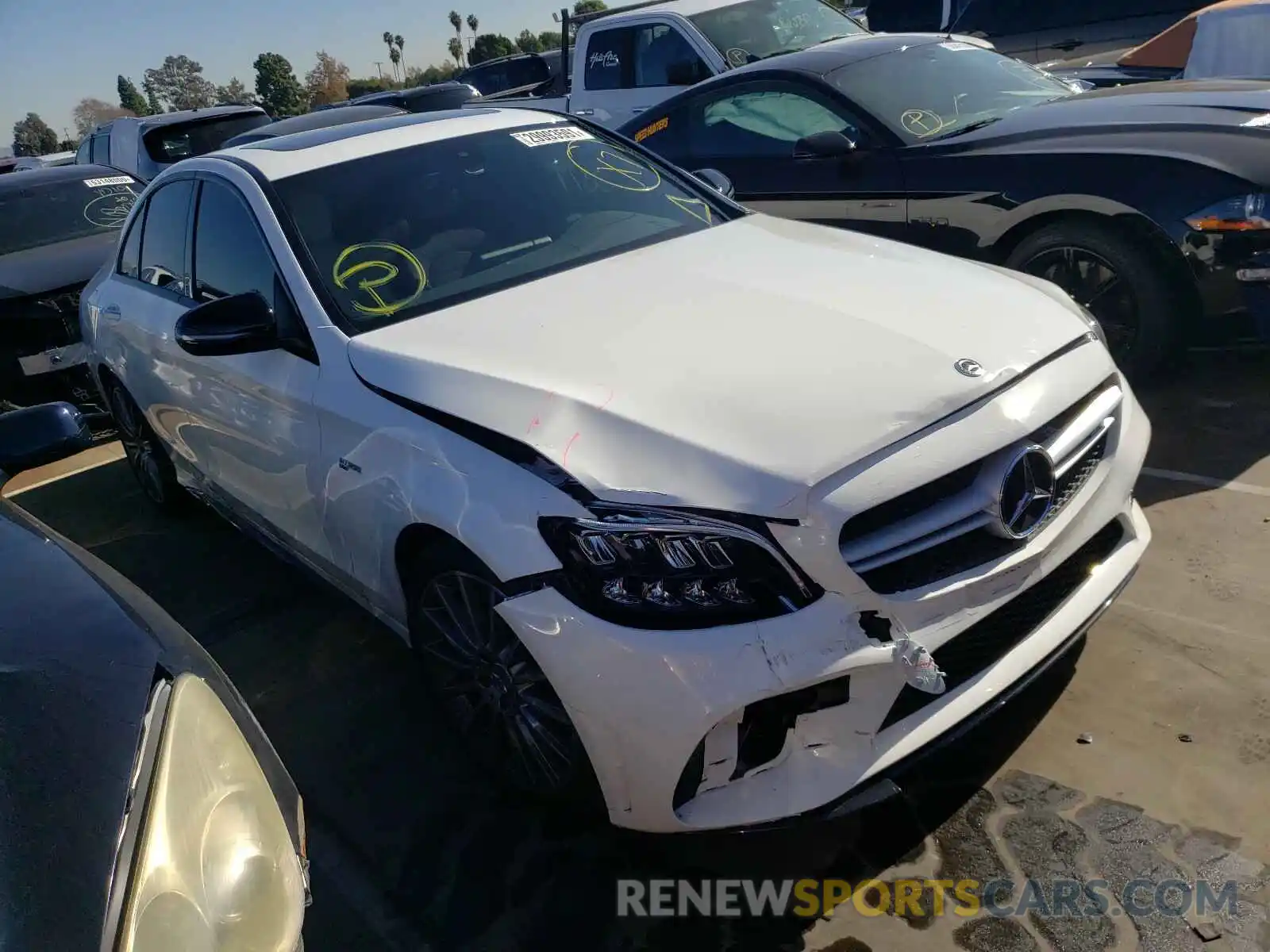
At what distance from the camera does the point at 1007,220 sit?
4723 millimetres

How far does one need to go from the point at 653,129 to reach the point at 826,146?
5.39ft

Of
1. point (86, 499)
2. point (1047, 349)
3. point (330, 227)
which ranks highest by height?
point (330, 227)

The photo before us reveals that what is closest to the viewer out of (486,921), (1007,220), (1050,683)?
(486,921)

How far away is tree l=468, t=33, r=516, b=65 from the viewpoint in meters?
51.5

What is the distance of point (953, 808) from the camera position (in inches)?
100

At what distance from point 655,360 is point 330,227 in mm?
1350

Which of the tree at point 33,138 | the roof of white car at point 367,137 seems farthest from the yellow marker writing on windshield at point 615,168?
the tree at point 33,138

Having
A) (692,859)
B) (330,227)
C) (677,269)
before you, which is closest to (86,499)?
(330,227)

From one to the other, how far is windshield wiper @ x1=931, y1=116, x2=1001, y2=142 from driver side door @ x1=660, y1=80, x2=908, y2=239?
0.25m

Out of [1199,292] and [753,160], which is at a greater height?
[753,160]

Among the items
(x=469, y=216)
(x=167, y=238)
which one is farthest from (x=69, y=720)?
(x=167, y=238)

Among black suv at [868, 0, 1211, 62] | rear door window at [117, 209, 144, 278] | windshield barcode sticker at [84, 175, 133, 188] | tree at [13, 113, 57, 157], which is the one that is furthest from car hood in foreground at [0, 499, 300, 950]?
tree at [13, 113, 57, 157]

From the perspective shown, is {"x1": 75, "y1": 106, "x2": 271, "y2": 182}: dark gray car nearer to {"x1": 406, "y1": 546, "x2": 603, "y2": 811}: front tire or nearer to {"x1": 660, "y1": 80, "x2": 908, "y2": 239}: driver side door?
{"x1": 660, "y1": 80, "x2": 908, "y2": 239}: driver side door

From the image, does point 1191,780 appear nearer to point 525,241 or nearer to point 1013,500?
point 1013,500
